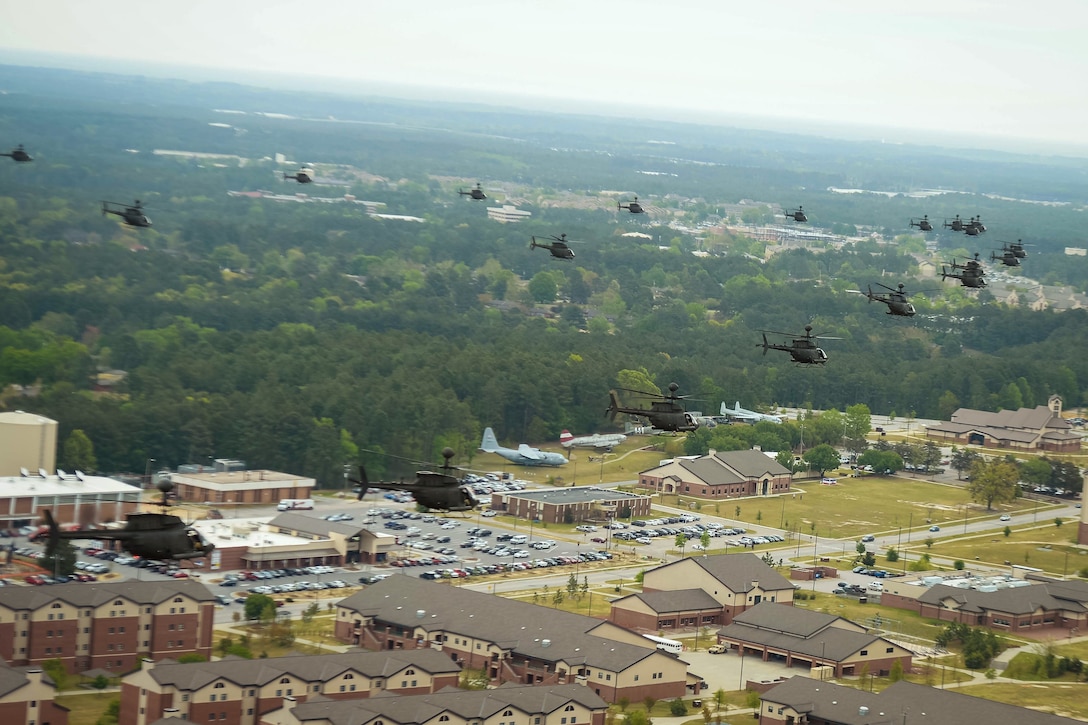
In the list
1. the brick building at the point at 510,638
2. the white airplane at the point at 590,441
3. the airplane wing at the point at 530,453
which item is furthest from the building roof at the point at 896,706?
the white airplane at the point at 590,441

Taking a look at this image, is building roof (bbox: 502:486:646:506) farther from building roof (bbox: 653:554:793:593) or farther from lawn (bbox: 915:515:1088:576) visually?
building roof (bbox: 653:554:793:593)

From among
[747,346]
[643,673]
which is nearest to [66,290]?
[747,346]

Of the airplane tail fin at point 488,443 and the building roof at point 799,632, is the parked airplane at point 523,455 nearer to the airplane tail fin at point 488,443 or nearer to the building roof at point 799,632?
the airplane tail fin at point 488,443

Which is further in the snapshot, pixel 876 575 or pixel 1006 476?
pixel 1006 476

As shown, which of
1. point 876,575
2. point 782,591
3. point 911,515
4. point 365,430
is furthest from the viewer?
point 365,430

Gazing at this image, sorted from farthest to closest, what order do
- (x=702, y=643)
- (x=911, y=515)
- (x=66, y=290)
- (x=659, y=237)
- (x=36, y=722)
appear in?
1. (x=659, y=237)
2. (x=66, y=290)
3. (x=911, y=515)
4. (x=702, y=643)
5. (x=36, y=722)

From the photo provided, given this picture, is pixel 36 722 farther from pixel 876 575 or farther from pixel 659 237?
pixel 659 237

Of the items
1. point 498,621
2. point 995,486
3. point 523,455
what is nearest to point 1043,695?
point 498,621
